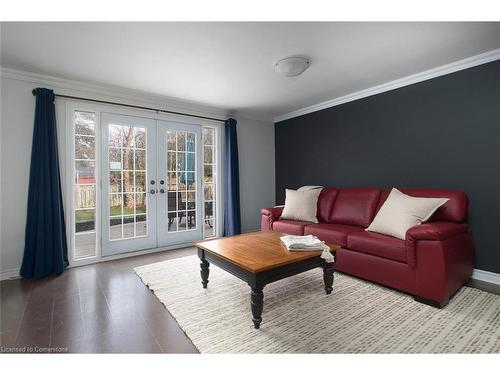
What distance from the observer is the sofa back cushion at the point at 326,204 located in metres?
3.47

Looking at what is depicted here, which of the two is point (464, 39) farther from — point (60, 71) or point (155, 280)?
point (60, 71)

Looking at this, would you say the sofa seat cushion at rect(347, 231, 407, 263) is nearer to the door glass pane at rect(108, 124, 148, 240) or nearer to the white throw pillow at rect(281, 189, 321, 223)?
the white throw pillow at rect(281, 189, 321, 223)

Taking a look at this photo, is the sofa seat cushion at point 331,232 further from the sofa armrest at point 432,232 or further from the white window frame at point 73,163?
the white window frame at point 73,163

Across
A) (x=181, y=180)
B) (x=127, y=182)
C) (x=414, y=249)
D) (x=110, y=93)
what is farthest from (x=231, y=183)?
(x=414, y=249)

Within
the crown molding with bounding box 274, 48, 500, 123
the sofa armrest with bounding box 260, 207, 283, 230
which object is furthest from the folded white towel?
the crown molding with bounding box 274, 48, 500, 123

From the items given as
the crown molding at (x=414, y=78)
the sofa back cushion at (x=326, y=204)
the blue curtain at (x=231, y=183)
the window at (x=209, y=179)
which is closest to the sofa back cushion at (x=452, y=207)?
the sofa back cushion at (x=326, y=204)

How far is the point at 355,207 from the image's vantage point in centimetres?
314

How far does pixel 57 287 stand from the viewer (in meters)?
2.46

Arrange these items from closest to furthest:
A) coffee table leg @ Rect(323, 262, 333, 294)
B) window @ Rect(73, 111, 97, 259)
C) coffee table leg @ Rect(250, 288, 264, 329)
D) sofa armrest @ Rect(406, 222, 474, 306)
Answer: coffee table leg @ Rect(250, 288, 264, 329) < sofa armrest @ Rect(406, 222, 474, 306) < coffee table leg @ Rect(323, 262, 333, 294) < window @ Rect(73, 111, 97, 259)

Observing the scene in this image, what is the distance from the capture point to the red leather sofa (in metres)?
1.94

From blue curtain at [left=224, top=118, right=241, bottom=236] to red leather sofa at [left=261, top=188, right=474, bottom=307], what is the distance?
1.45 metres

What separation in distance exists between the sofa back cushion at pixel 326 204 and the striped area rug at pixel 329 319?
1.12 m
